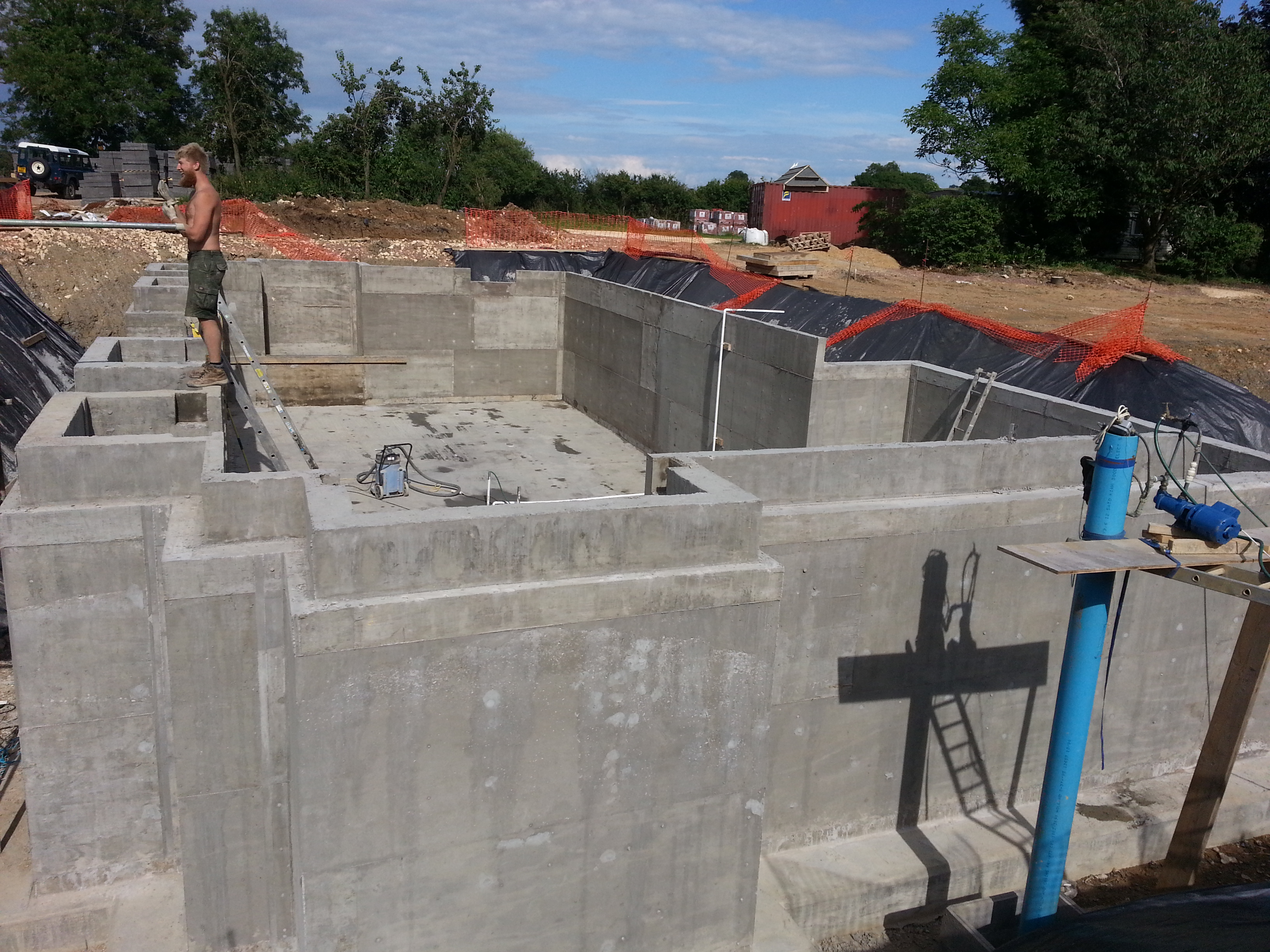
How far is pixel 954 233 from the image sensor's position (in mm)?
29812

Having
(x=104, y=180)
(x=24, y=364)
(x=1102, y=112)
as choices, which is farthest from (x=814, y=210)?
(x=24, y=364)

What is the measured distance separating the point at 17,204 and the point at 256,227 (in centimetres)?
607

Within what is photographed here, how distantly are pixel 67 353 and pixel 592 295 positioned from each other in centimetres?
905

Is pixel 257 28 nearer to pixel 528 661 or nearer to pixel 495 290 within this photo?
pixel 495 290

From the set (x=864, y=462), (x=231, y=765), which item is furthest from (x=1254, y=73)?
(x=231, y=765)

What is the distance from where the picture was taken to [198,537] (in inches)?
223

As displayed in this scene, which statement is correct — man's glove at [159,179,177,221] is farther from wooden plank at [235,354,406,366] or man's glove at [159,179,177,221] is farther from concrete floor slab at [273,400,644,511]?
wooden plank at [235,354,406,366]

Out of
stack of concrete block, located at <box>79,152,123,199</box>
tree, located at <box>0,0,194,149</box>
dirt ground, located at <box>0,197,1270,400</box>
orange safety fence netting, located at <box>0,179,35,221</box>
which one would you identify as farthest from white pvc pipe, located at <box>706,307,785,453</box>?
tree, located at <box>0,0,194,149</box>

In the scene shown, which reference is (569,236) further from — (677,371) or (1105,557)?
(1105,557)

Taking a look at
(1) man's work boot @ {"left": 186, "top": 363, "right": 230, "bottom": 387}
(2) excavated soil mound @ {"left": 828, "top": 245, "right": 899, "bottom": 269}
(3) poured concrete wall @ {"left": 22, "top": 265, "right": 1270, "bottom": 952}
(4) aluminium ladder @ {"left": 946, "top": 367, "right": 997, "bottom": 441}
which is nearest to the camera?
(3) poured concrete wall @ {"left": 22, "top": 265, "right": 1270, "bottom": 952}

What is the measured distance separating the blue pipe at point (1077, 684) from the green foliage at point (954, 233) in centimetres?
2527

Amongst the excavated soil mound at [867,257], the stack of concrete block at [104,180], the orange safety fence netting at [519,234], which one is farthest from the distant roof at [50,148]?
the excavated soil mound at [867,257]

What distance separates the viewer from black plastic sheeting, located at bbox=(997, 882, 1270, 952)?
3.42 metres

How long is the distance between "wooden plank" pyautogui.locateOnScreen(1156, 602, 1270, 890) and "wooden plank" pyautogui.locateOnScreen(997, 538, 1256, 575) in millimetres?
2496
